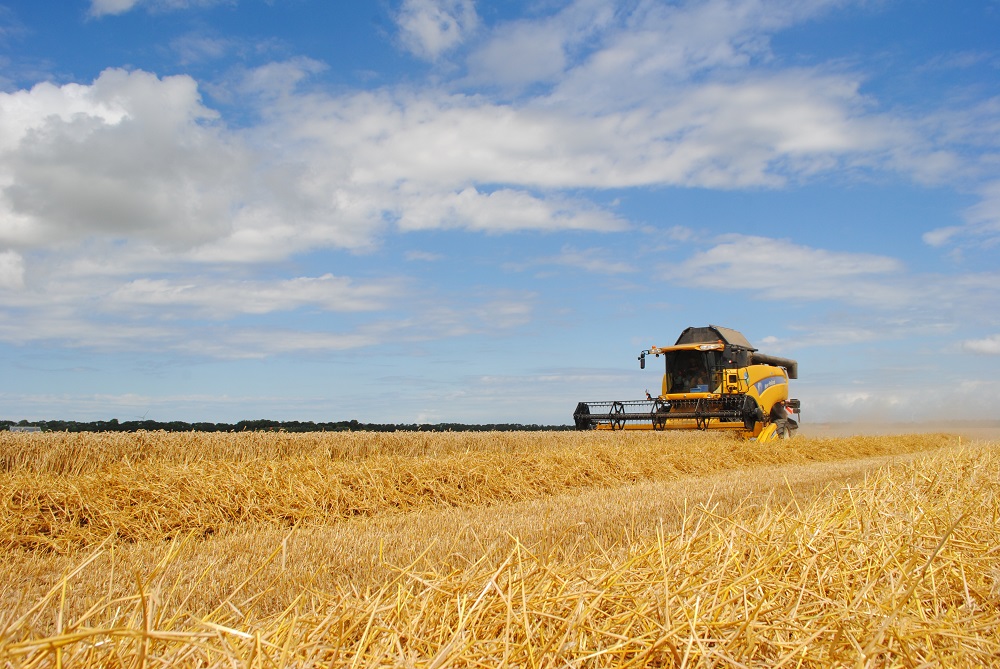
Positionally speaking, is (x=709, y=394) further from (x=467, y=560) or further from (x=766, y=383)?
(x=467, y=560)

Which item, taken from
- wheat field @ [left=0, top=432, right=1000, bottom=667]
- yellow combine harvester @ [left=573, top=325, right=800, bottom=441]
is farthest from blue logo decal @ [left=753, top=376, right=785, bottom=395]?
wheat field @ [left=0, top=432, right=1000, bottom=667]

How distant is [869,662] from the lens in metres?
2.53

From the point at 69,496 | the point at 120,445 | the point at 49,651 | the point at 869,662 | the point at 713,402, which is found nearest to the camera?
the point at 49,651

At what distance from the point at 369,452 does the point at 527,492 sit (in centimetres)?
359

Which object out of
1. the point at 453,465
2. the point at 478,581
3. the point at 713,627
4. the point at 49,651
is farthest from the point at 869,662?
the point at 453,465

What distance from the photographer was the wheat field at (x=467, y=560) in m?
2.44

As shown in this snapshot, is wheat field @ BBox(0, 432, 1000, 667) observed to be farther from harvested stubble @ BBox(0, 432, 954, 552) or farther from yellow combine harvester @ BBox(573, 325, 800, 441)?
yellow combine harvester @ BBox(573, 325, 800, 441)

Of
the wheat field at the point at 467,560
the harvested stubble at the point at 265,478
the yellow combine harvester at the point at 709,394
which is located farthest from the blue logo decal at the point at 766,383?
the wheat field at the point at 467,560

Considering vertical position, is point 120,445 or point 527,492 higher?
point 120,445

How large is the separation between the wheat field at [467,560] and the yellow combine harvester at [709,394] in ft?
16.8

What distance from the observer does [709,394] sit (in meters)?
18.6

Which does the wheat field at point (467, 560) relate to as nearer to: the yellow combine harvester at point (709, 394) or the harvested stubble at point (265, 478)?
the harvested stubble at point (265, 478)

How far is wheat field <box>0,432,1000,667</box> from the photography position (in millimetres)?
2441

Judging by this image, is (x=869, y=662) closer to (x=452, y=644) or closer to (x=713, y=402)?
(x=452, y=644)
